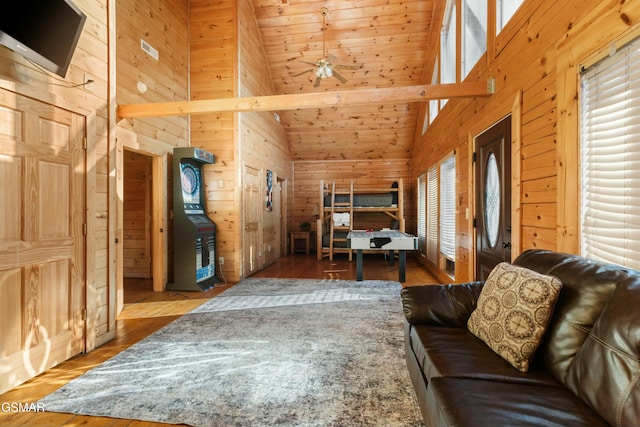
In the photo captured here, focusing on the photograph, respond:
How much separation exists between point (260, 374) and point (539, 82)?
2.95m

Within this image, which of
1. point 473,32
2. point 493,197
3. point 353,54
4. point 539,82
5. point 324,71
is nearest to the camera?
point 539,82

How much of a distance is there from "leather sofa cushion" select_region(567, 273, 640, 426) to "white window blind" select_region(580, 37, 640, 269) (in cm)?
54

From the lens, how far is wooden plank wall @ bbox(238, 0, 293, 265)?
5.29 m

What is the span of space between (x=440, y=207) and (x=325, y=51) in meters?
3.94

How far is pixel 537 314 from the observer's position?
1.35 metres

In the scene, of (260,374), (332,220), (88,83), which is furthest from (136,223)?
(260,374)

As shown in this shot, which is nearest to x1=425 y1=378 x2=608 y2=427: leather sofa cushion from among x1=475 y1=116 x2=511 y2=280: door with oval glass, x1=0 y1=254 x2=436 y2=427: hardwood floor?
x1=0 y1=254 x2=436 y2=427: hardwood floor

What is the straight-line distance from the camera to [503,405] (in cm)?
107

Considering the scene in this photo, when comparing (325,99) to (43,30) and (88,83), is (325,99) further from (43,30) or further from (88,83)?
(43,30)

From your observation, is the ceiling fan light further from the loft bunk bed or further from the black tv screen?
the black tv screen

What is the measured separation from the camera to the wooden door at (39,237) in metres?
2.02

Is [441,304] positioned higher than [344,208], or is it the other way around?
[344,208]

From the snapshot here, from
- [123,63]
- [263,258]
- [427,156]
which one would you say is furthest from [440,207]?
[123,63]

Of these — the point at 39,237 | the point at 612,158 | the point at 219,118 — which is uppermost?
the point at 219,118
